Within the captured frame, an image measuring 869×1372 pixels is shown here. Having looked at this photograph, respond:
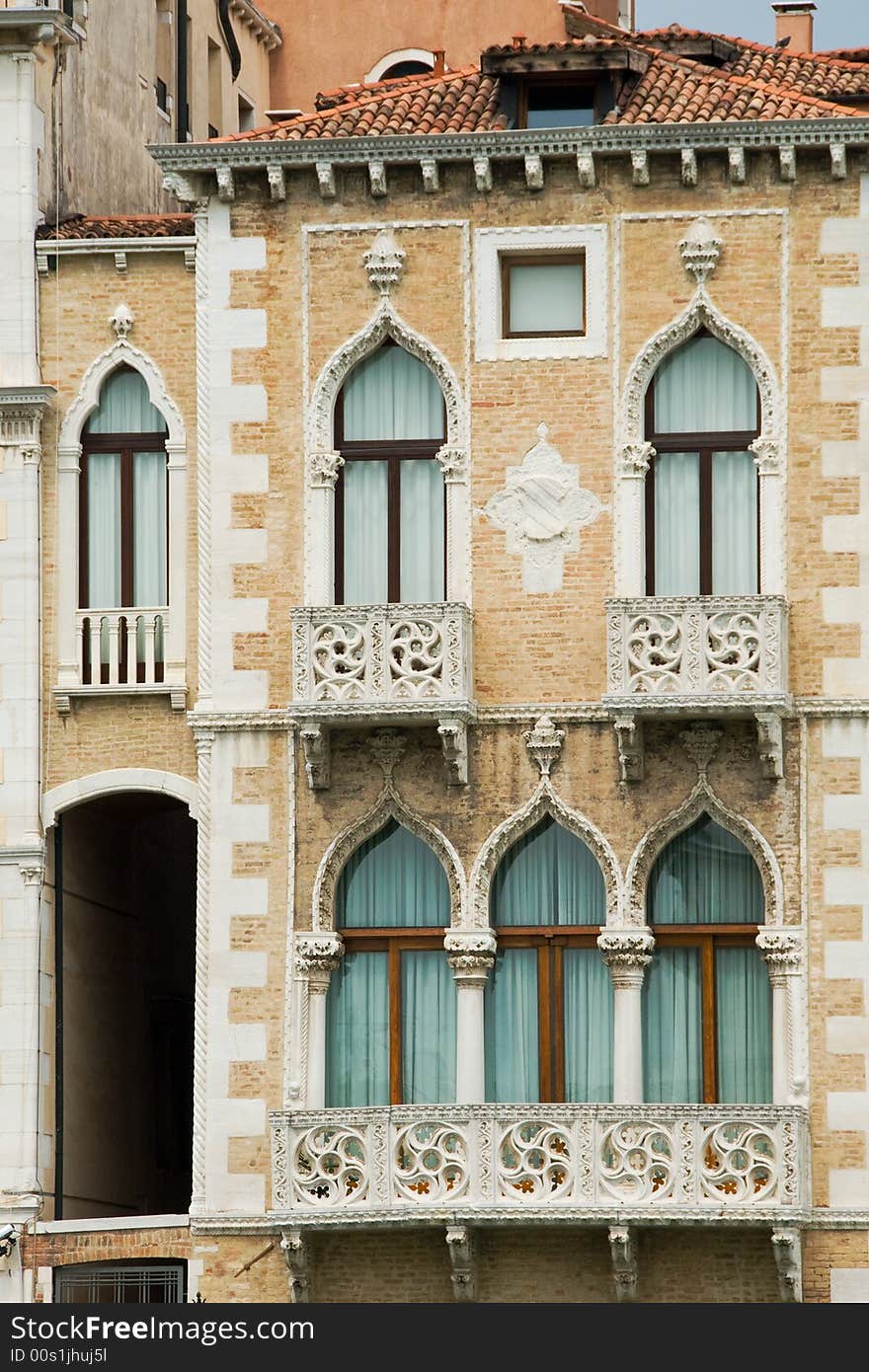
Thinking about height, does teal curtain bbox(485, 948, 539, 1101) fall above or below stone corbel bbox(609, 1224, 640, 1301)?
above

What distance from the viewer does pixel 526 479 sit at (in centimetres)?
3572

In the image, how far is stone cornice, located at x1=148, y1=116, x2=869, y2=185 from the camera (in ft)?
116

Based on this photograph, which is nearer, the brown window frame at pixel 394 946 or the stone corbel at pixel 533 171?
the brown window frame at pixel 394 946

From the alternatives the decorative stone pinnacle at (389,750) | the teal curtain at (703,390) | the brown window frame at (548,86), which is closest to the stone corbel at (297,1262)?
the decorative stone pinnacle at (389,750)

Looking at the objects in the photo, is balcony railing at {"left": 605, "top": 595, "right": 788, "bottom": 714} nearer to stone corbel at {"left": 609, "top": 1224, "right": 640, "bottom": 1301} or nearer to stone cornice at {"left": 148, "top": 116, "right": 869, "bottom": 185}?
stone cornice at {"left": 148, "top": 116, "right": 869, "bottom": 185}

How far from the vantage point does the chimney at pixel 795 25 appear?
43.4m

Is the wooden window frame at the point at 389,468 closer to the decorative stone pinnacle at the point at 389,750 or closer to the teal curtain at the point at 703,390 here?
the decorative stone pinnacle at the point at 389,750

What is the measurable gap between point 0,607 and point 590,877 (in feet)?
20.3

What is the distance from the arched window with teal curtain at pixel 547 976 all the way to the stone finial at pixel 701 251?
5.27 m

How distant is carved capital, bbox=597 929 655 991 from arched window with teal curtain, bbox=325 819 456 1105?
152 cm

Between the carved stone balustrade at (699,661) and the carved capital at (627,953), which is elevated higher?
the carved stone balustrade at (699,661)

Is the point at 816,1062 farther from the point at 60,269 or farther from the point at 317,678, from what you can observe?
the point at 60,269

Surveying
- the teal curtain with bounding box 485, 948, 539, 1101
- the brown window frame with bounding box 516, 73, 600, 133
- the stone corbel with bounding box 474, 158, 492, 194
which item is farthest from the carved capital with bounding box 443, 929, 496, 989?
the brown window frame with bounding box 516, 73, 600, 133

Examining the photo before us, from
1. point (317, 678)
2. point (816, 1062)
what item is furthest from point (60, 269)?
point (816, 1062)
